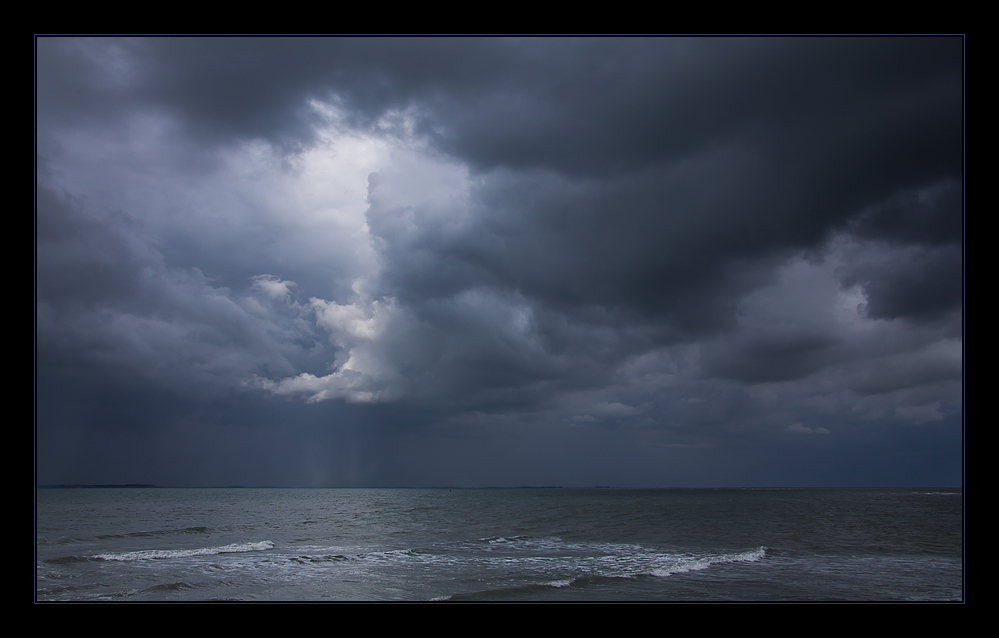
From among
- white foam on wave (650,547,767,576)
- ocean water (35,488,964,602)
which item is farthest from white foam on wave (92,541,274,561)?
white foam on wave (650,547,767,576)

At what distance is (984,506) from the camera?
6477 millimetres

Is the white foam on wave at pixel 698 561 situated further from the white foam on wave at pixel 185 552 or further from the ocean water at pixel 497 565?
the white foam on wave at pixel 185 552

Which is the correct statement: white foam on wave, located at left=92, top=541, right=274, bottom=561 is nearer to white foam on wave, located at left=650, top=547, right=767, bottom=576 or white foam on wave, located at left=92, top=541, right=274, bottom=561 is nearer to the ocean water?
the ocean water

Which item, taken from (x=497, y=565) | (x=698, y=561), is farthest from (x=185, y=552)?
(x=698, y=561)

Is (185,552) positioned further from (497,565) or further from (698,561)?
(698,561)

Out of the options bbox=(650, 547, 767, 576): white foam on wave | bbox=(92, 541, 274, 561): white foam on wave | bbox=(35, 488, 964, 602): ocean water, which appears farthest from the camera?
bbox=(92, 541, 274, 561): white foam on wave

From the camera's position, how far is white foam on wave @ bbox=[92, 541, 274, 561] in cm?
1983

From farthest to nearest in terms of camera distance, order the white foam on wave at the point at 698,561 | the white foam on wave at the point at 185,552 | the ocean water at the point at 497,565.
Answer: the white foam on wave at the point at 185,552
the white foam on wave at the point at 698,561
the ocean water at the point at 497,565

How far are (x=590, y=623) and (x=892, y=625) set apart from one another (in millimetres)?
4233

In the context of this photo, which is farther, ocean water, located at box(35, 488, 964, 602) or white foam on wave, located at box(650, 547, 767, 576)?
white foam on wave, located at box(650, 547, 767, 576)

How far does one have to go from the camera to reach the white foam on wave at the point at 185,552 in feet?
65.1

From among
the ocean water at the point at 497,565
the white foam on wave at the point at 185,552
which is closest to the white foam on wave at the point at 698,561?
the ocean water at the point at 497,565

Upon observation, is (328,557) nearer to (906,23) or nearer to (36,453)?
(36,453)

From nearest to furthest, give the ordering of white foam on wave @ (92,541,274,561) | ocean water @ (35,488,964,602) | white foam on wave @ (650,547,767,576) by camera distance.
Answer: ocean water @ (35,488,964,602)
white foam on wave @ (650,547,767,576)
white foam on wave @ (92,541,274,561)
